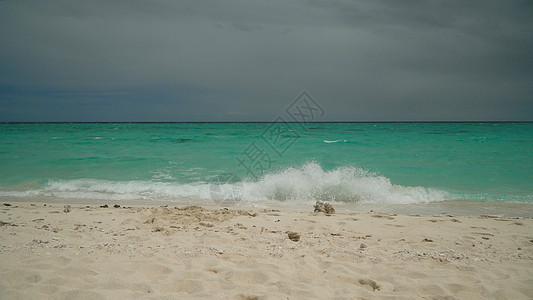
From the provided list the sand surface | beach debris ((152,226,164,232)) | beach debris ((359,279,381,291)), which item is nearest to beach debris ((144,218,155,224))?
the sand surface

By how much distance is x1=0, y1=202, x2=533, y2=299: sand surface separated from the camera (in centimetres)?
274

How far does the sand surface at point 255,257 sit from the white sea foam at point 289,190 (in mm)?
2473

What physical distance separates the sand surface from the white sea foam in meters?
2.47

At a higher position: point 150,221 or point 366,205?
point 150,221

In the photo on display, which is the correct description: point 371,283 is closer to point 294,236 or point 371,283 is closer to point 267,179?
point 294,236

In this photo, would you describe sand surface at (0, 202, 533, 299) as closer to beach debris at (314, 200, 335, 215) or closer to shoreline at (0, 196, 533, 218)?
beach debris at (314, 200, 335, 215)

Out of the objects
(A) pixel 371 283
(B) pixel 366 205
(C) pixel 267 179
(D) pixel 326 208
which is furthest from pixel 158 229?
(B) pixel 366 205

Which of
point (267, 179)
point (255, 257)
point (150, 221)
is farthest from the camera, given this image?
point (267, 179)

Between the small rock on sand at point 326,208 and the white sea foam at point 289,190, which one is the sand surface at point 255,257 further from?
the white sea foam at point 289,190

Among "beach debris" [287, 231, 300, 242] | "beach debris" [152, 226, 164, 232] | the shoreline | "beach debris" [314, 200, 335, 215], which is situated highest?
"beach debris" [287, 231, 300, 242]

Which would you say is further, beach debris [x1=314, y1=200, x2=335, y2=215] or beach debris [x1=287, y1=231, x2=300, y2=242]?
beach debris [x1=314, y1=200, x2=335, y2=215]

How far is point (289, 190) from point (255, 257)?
4.61m

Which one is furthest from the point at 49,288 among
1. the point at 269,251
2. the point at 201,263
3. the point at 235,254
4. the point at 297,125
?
the point at 297,125

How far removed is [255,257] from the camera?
3.48 metres
